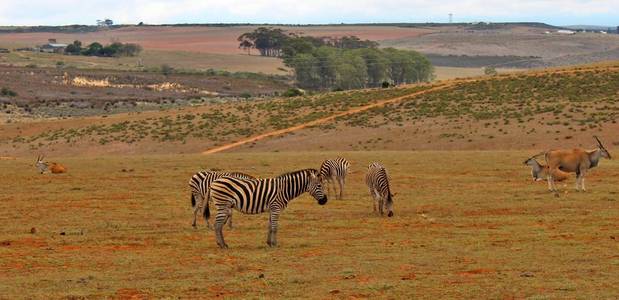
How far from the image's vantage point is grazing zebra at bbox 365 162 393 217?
28703 millimetres

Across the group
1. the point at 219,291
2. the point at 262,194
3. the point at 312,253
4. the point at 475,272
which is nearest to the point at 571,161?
the point at 312,253

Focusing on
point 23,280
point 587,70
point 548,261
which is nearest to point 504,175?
point 548,261

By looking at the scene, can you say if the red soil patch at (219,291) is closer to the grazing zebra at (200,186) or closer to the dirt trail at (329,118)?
the grazing zebra at (200,186)

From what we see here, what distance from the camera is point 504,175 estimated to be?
1646 inches

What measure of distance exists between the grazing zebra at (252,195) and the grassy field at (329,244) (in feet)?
2.69

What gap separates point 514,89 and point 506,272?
61.5 meters

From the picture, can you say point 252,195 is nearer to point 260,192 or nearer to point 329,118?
point 260,192

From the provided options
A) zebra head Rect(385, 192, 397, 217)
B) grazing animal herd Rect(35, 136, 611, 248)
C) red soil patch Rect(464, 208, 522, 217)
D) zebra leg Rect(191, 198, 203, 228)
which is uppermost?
grazing animal herd Rect(35, 136, 611, 248)

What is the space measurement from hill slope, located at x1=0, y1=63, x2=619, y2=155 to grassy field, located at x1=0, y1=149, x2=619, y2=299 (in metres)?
23.8

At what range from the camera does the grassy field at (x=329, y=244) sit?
18875 millimetres

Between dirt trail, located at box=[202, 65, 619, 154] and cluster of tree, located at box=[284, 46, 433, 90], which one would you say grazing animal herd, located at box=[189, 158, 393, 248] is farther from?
cluster of tree, located at box=[284, 46, 433, 90]

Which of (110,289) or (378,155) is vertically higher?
(110,289)

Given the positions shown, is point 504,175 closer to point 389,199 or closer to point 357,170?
point 357,170

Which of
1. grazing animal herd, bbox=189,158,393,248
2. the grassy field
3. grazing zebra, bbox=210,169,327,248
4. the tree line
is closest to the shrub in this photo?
the tree line
